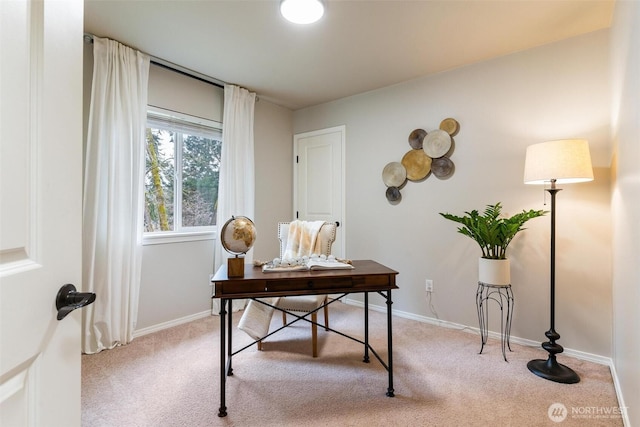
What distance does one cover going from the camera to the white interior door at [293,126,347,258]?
369 cm

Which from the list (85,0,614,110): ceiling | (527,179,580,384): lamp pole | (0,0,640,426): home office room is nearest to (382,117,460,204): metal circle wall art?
(0,0,640,426): home office room

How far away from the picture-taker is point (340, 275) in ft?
5.79

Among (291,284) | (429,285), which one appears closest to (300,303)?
(291,284)

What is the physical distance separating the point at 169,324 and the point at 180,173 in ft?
4.82

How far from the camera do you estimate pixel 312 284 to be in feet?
5.70

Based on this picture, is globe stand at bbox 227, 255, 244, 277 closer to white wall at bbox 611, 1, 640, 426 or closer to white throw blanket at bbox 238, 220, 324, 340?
white throw blanket at bbox 238, 220, 324, 340

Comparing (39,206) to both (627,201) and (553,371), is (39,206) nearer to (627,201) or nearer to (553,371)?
(627,201)

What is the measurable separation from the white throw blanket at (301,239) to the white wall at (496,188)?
1.05 meters

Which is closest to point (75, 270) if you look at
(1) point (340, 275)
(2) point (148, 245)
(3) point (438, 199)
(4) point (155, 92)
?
(1) point (340, 275)

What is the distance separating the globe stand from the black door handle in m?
1.05

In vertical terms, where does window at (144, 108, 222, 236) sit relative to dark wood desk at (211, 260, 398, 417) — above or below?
above

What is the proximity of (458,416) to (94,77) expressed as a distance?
335 cm

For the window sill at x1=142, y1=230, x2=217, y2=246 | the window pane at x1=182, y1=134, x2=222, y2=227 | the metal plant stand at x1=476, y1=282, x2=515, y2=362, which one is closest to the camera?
the metal plant stand at x1=476, y1=282, x2=515, y2=362

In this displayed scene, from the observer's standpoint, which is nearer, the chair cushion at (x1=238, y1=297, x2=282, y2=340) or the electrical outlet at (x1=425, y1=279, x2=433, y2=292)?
the chair cushion at (x1=238, y1=297, x2=282, y2=340)
